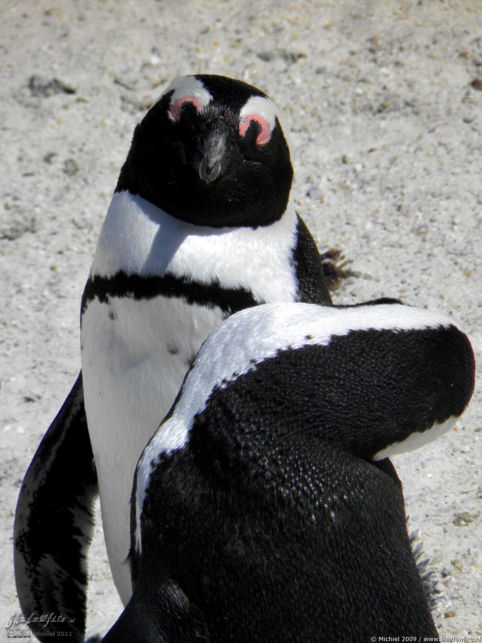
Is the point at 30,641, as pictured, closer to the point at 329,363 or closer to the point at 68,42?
the point at 329,363

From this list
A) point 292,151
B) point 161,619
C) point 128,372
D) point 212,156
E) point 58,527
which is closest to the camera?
point 161,619

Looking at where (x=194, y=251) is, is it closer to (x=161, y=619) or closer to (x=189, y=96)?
(x=189, y=96)

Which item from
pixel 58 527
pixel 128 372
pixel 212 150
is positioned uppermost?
pixel 212 150

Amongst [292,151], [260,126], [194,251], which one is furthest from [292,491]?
[292,151]

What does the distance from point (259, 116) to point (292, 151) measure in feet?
6.22

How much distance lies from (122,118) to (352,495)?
2915mm

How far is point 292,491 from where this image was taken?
1.12 meters

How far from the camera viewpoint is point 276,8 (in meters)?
4.11

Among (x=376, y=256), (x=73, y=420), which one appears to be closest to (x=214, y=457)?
(x=73, y=420)

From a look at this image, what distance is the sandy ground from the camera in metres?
2.66

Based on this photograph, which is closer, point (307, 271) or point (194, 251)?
point (194, 251)

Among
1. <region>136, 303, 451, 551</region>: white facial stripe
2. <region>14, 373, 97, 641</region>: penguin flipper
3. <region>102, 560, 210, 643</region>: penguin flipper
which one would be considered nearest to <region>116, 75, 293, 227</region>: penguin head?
<region>136, 303, 451, 551</region>: white facial stripe

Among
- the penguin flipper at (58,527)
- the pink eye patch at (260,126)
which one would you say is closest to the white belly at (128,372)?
the penguin flipper at (58,527)

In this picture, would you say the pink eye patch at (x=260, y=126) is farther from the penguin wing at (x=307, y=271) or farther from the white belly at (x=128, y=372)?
the white belly at (x=128, y=372)
